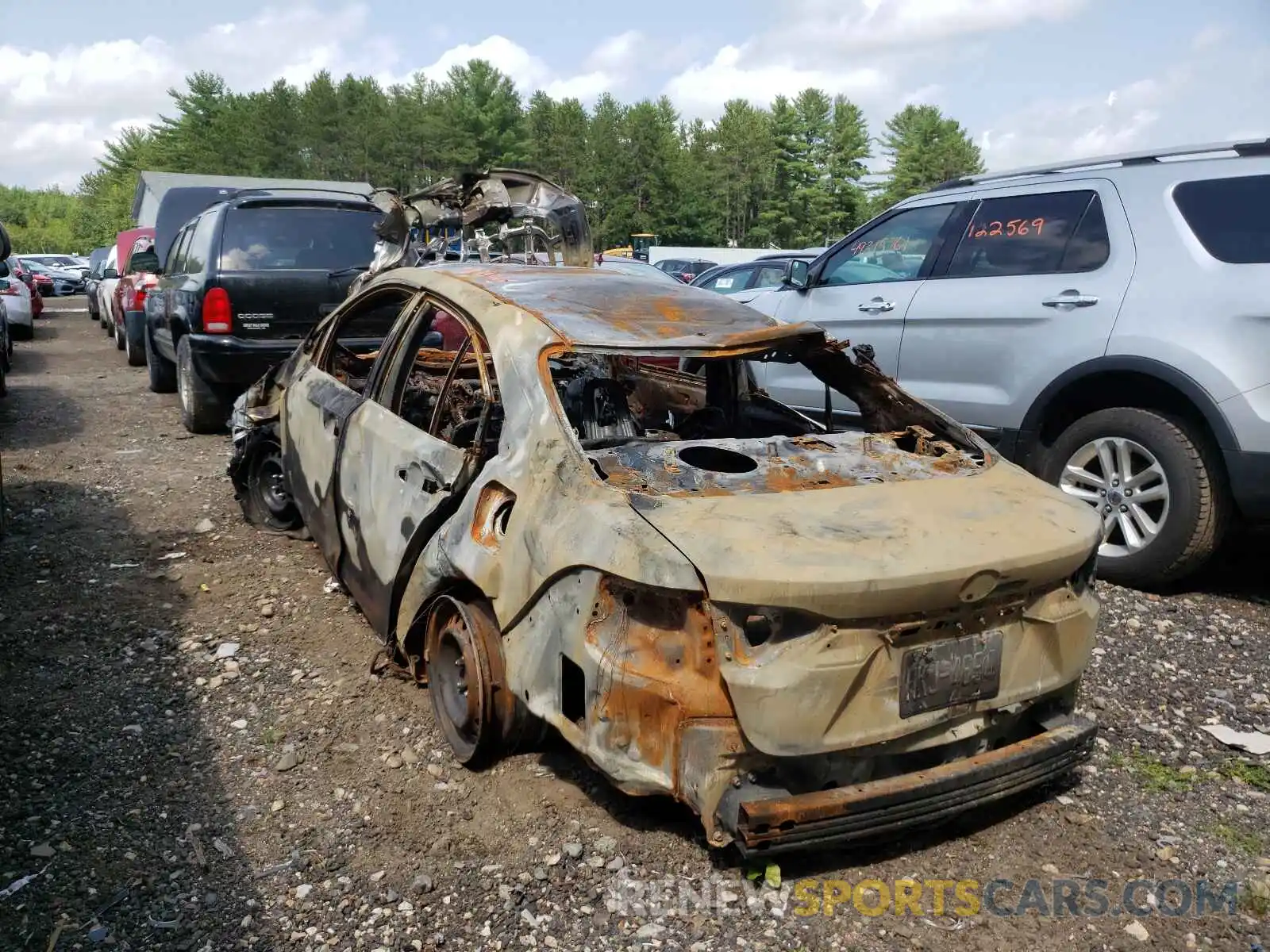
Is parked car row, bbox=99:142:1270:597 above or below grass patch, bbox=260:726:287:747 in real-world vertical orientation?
above

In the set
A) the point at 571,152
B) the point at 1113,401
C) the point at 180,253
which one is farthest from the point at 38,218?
the point at 1113,401

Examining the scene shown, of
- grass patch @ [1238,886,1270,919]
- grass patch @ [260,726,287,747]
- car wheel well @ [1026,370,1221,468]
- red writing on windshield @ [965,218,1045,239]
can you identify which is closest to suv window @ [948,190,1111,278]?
red writing on windshield @ [965,218,1045,239]

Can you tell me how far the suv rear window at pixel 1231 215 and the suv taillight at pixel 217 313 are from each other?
6105 millimetres

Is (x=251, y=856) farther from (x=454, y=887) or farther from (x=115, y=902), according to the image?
(x=454, y=887)

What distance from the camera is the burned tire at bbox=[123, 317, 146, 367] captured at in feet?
40.5

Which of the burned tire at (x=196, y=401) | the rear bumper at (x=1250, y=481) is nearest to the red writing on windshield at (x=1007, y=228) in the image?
the rear bumper at (x=1250, y=481)

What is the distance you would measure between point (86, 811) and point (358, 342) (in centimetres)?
327

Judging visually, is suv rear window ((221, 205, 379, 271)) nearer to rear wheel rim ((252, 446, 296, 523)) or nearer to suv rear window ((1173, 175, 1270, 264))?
rear wheel rim ((252, 446, 296, 523))

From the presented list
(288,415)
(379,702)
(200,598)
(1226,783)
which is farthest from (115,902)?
(1226,783)

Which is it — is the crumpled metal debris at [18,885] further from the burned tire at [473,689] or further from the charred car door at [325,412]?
the charred car door at [325,412]

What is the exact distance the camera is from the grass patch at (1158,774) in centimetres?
321

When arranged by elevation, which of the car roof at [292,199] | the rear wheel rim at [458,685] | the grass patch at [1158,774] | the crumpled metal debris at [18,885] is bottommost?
the crumpled metal debris at [18,885]

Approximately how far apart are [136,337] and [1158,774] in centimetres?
1260

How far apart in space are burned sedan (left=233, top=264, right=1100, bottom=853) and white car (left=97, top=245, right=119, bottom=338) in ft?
46.6
